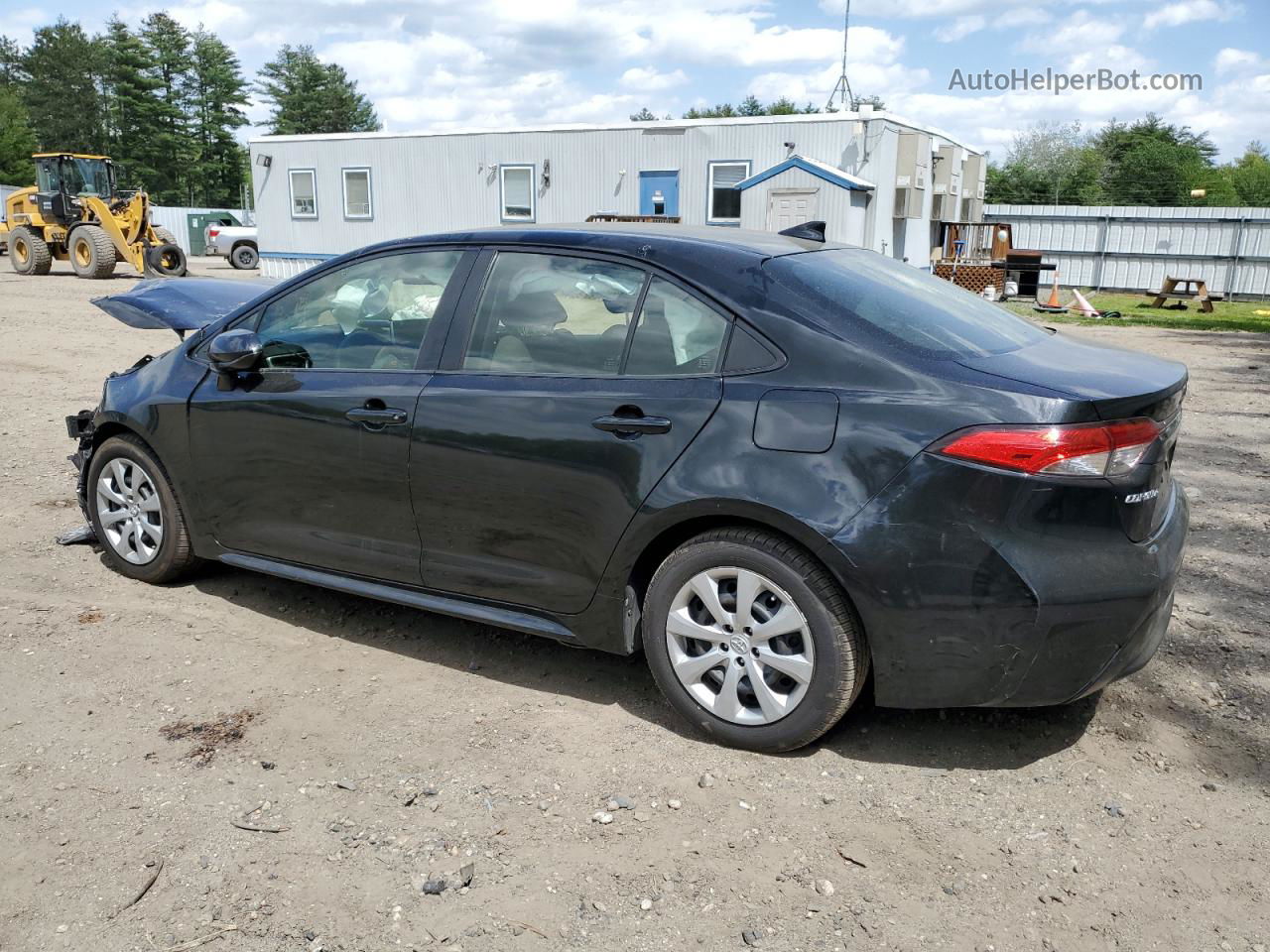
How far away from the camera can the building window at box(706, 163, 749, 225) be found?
2130 cm

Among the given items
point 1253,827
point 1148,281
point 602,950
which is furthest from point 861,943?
point 1148,281

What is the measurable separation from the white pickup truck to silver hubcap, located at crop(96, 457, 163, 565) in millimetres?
31006

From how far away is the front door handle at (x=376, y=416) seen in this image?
381cm

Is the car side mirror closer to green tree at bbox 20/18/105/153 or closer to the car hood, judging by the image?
the car hood

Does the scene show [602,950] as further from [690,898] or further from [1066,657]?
[1066,657]

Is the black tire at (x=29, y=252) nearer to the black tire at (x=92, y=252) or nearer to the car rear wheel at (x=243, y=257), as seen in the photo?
the black tire at (x=92, y=252)

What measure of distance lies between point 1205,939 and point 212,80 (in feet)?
266

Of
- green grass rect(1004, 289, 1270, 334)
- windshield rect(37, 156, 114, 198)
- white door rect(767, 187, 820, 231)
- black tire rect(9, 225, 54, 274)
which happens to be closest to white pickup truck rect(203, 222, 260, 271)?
windshield rect(37, 156, 114, 198)

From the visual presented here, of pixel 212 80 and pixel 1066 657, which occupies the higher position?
pixel 212 80

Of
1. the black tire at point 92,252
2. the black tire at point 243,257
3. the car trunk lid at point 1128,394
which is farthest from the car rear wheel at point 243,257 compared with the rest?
the car trunk lid at point 1128,394

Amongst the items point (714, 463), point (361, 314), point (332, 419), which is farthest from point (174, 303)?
point (714, 463)

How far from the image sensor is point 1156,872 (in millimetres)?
2781

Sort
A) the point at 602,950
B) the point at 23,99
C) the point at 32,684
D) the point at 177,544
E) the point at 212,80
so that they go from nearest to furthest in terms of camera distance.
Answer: the point at 602,950, the point at 32,684, the point at 177,544, the point at 212,80, the point at 23,99

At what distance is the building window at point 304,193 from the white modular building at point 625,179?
37 millimetres
